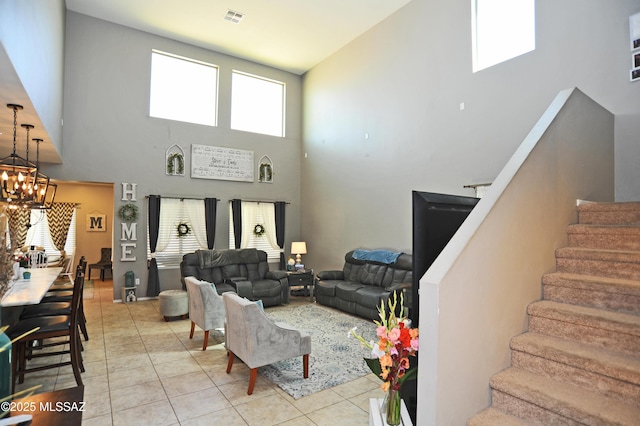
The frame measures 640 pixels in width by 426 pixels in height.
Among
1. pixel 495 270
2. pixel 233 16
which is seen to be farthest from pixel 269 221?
pixel 495 270

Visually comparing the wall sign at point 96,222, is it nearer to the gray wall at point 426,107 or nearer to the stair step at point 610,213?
the gray wall at point 426,107

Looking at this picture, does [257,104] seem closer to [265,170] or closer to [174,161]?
[265,170]

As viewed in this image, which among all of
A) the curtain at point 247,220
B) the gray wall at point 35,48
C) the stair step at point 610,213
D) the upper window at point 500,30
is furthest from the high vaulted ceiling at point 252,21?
the stair step at point 610,213

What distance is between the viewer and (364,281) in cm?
641

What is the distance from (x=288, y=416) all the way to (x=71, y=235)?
9.24m

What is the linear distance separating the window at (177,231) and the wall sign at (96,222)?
390 cm

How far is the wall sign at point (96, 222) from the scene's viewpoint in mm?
9984

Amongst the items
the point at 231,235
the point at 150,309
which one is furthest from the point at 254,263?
the point at 150,309

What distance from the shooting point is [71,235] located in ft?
31.3

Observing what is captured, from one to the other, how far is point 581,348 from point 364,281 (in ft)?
14.7

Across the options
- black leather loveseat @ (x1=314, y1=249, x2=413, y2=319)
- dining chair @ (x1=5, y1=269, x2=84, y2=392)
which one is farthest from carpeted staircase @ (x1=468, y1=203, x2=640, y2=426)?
dining chair @ (x1=5, y1=269, x2=84, y2=392)

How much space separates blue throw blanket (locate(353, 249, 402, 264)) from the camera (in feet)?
20.2

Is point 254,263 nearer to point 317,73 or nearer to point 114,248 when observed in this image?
point 114,248

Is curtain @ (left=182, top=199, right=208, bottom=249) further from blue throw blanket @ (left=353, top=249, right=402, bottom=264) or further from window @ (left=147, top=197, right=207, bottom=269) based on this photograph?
blue throw blanket @ (left=353, top=249, right=402, bottom=264)
